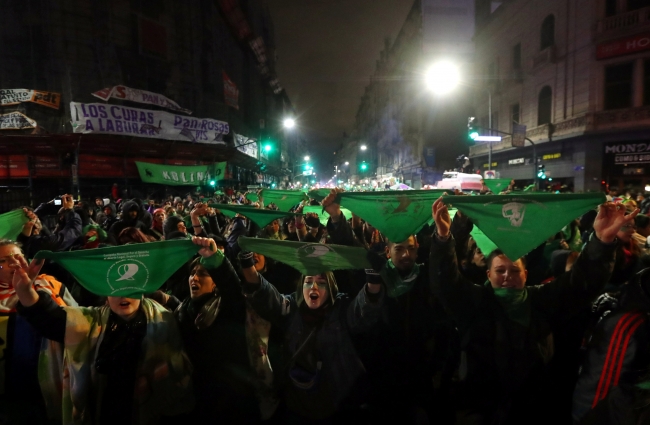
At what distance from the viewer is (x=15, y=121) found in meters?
18.8

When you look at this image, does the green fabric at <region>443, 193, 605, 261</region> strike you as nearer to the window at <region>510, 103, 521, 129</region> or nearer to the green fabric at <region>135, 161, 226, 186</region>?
the green fabric at <region>135, 161, 226, 186</region>

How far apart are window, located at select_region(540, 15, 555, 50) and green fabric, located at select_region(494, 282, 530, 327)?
28.3 meters

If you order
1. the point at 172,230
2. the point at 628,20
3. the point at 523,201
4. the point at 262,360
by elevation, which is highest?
the point at 628,20

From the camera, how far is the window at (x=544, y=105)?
2502 cm

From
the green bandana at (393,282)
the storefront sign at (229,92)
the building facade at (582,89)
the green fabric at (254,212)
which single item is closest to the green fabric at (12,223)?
the green fabric at (254,212)

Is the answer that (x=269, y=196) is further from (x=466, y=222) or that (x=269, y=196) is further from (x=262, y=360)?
(x=262, y=360)

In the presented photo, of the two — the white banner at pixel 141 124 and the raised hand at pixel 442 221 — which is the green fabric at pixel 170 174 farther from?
the raised hand at pixel 442 221

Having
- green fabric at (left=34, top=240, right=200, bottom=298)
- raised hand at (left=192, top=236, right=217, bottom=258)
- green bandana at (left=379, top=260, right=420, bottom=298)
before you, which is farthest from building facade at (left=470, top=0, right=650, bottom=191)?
green fabric at (left=34, top=240, right=200, bottom=298)

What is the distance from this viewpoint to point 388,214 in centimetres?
384

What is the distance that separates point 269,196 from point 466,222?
4123 mm

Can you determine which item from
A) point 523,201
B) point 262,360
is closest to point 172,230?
point 262,360

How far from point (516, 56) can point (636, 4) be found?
9.81 metres

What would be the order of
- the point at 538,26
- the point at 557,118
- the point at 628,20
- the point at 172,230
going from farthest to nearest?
1. the point at 538,26
2. the point at 557,118
3. the point at 628,20
4. the point at 172,230

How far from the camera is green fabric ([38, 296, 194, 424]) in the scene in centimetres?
271
